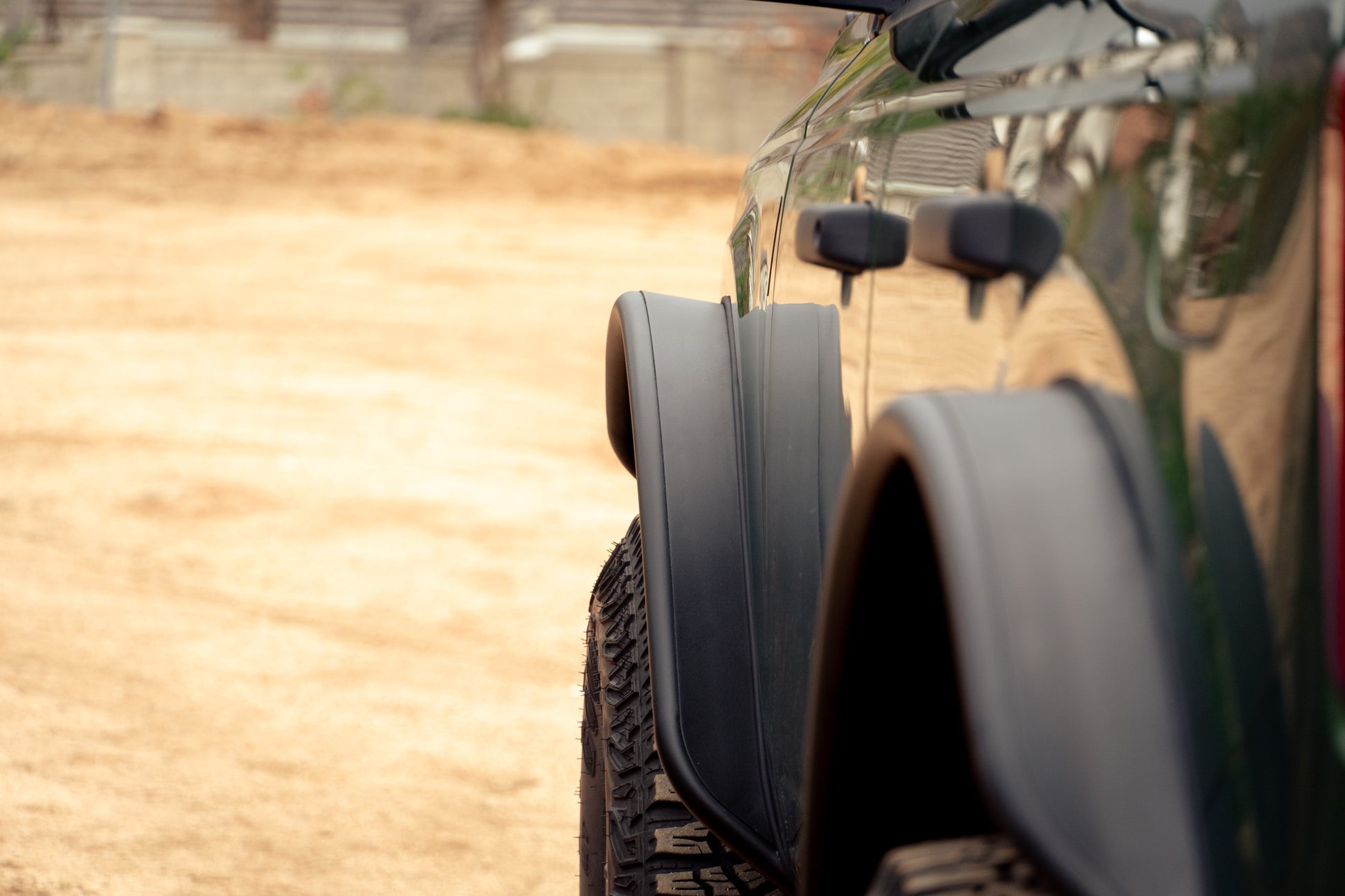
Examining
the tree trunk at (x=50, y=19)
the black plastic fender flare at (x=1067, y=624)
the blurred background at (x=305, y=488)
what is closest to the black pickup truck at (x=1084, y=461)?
the black plastic fender flare at (x=1067, y=624)

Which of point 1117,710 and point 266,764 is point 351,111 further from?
point 1117,710

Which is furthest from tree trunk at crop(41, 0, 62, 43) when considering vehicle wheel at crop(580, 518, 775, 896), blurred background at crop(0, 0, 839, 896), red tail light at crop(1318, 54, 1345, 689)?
red tail light at crop(1318, 54, 1345, 689)

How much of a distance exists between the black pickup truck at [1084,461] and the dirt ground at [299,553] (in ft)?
6.02

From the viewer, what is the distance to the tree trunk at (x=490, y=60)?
1004 inches

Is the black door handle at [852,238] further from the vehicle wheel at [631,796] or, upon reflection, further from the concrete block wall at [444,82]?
the concrete block wall at [444,82]

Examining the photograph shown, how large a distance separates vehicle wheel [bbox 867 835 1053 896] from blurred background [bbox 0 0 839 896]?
6.28 feet

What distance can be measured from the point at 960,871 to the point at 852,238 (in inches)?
30.0

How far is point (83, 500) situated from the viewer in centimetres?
603

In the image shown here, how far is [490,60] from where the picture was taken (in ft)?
84.3

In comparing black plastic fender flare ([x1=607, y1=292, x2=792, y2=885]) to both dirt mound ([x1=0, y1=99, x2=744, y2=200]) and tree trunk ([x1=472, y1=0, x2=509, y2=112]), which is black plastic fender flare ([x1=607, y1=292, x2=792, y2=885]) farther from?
tree trunk ([x1=472, y1=0, x2=509, y2=112])

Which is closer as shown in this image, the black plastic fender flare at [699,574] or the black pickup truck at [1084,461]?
the black pickup truck at [1084,461]

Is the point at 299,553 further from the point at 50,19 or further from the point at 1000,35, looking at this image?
the point at 50,19

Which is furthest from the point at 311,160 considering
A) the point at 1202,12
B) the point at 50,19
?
the point at 1202,12

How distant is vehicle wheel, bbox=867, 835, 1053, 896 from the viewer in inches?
42.5
